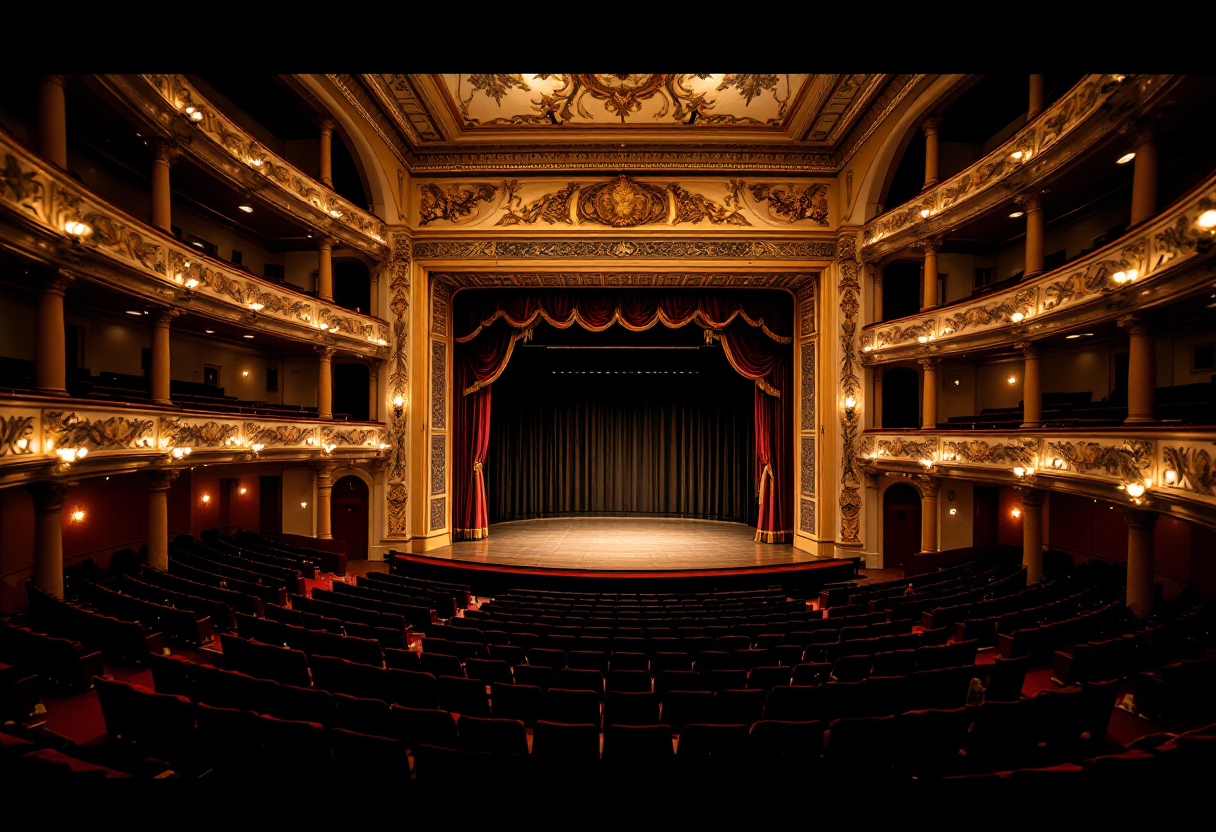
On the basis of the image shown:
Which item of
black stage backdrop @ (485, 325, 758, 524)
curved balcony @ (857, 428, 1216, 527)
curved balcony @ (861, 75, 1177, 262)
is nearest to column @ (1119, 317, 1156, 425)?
curved balcony @ (857, 428, 1216, 527)

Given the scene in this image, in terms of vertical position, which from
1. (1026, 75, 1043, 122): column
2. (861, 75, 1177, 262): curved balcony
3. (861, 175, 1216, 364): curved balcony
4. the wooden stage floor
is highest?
(1026, 75, 1043, 122): column

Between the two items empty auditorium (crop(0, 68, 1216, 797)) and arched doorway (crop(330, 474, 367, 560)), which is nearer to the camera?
empty auditorium (crop(0, 68, 1216, 797))

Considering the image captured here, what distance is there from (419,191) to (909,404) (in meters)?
13.6

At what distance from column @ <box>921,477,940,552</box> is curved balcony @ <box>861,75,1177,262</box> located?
17.7 ft

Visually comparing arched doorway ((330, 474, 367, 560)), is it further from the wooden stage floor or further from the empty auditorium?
the wooden stage floor

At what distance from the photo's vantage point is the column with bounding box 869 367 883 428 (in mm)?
13641

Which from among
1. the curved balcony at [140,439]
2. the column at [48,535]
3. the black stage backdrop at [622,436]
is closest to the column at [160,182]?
the curved balcony at [140,439]

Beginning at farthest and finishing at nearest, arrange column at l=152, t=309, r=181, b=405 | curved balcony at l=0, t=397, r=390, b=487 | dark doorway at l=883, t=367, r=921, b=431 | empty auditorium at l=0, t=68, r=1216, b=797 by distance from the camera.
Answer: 1. dark doorway at l=883, t=367, r=921, b=431
2. column at l=152, t=309, r=181, b=405
3. curved balcony at l=0, t=397, r=390, b=487
4. empty auditorium at l=0, t=68, r=1216, b=797

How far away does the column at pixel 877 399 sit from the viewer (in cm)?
1364

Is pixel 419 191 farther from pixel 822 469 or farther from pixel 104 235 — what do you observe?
pixel 822 469

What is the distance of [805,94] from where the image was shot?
12031mm

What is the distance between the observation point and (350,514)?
14195mm

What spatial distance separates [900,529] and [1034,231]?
23.3 ft

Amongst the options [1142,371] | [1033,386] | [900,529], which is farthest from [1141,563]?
[900,529]
